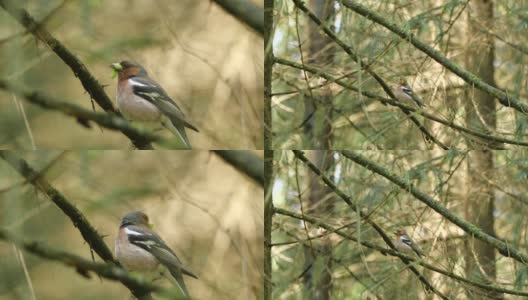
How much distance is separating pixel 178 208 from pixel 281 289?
2.33 feet

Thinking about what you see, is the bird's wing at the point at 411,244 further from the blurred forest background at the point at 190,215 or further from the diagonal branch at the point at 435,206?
the blurred forest background at the point at 190,215

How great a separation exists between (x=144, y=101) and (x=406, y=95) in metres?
0.81

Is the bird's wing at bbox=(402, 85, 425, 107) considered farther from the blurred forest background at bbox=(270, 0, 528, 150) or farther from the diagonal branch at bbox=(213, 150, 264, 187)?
the diagonal branch at bbox=(213, 150, 264, 187)

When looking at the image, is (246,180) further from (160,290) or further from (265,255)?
(160,290)

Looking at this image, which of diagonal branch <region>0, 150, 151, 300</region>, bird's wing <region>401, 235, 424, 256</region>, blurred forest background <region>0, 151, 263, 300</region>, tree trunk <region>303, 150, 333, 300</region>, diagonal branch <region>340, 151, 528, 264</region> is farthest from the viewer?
tree trunk <region>303, 150, 333, 300</region>

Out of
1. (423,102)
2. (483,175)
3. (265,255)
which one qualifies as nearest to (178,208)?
(265,255)

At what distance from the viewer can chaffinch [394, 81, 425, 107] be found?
6.30ft

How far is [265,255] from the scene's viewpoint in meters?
1.51

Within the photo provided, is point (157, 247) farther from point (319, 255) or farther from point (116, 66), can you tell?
point (319, 255)

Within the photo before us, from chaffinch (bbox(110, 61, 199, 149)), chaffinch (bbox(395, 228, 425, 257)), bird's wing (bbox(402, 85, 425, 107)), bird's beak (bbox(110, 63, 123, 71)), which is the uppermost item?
bird's wing (bbox(402, 85, 425, 107))

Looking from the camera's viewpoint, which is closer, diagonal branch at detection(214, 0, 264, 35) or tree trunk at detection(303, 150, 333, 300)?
Result: diagonal branch at detection(214, 0, 264, 35)

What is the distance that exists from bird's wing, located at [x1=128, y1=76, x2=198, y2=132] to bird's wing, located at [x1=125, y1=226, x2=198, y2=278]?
20 cm

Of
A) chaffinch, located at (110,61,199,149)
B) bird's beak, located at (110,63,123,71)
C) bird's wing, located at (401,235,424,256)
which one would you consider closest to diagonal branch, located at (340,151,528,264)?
bird's wing, located at (401,235,424,256)

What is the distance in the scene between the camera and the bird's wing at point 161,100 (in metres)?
1.34
